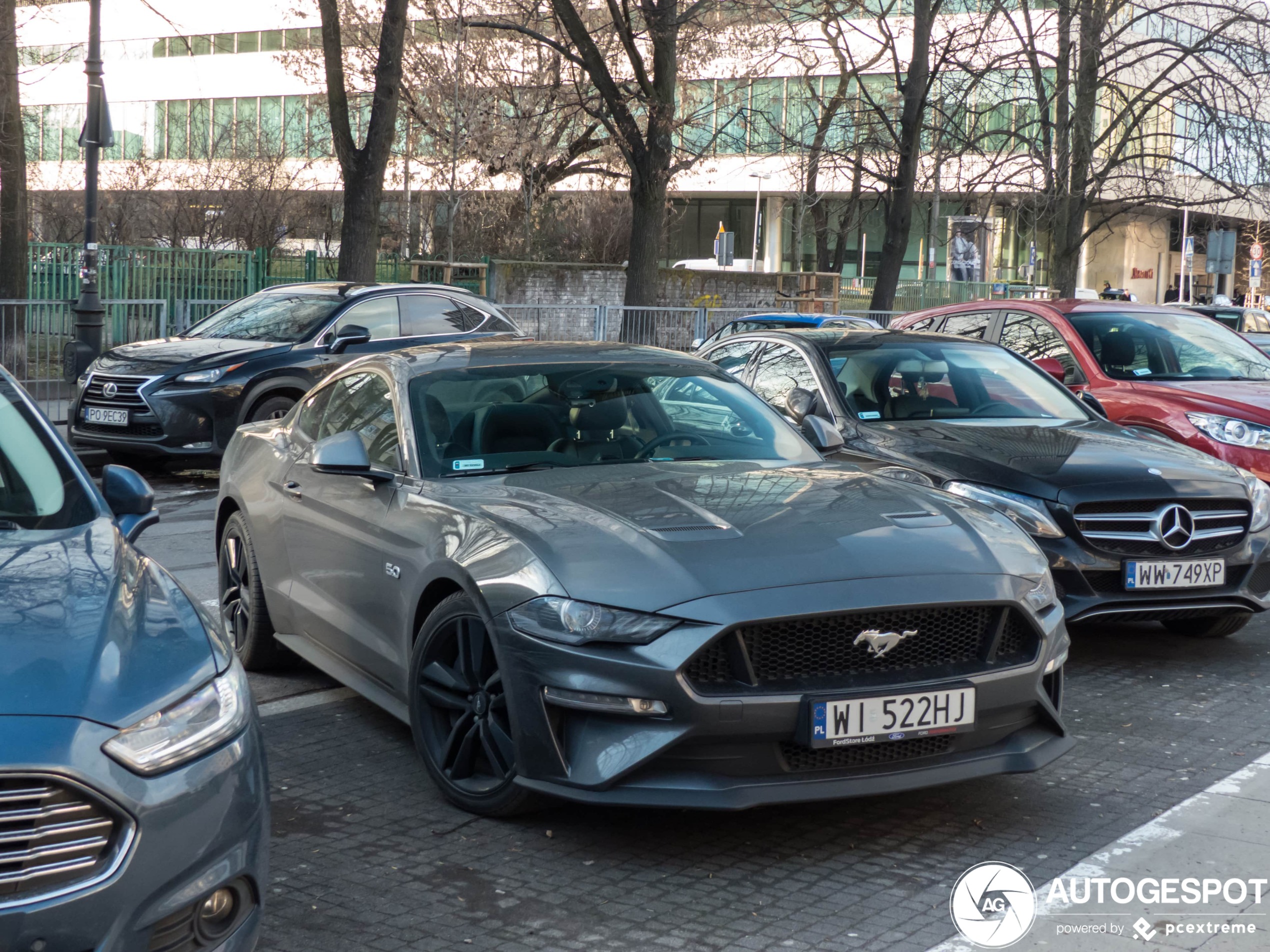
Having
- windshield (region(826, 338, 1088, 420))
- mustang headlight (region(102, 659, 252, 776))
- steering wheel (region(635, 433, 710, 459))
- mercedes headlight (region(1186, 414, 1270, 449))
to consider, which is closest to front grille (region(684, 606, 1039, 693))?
mustang headlight (region(102, 659, 252, 776))

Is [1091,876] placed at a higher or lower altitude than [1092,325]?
lower

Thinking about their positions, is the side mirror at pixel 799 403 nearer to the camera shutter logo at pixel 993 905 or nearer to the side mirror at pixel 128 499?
the camera shutter logo at pixel 993 905

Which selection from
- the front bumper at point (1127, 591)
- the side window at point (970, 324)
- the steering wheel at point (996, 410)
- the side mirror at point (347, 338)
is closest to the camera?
the front bumper at point (1127, 591)

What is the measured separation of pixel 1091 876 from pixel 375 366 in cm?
325

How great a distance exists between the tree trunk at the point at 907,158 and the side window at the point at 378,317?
9720 mm

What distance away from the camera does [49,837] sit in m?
2.73

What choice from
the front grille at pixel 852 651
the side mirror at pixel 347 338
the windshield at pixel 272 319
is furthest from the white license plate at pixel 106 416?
the front grille at pixel 852 651

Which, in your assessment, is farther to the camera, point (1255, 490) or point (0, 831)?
point (1255, 490)

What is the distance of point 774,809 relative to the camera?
4668 mm

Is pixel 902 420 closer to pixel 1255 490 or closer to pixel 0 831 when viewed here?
pixel 1255 490

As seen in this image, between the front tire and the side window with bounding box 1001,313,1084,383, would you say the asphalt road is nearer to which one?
the front tire

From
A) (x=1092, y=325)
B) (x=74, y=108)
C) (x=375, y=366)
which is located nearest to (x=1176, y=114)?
(x=1092, y=325)

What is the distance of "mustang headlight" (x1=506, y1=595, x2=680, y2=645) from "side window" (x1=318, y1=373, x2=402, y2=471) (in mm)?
1309

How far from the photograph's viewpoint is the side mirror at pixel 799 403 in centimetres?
719
